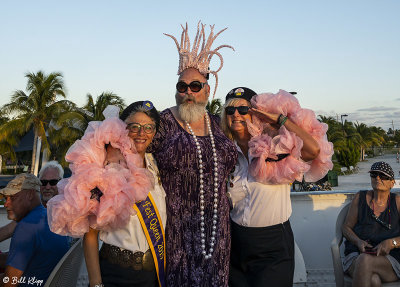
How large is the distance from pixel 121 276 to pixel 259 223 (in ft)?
3.12

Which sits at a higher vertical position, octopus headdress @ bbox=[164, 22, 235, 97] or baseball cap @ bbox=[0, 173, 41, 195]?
octopus headdress @ bbox=[164, 22, 235, 97]

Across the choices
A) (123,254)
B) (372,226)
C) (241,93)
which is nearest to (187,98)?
(241,93)

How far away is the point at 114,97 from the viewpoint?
26422 millimetres

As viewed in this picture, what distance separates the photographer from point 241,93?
2646 millimetres

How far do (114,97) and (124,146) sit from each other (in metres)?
25.1

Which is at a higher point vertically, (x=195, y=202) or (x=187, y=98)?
(x=187, y=98)

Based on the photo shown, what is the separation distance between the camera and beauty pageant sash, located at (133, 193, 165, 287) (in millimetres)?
2226

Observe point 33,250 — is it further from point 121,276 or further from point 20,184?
point 121,276

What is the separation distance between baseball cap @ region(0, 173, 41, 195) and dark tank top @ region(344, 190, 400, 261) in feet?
10.0

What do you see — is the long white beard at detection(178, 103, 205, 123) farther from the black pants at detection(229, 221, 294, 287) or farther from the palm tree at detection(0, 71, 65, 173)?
the palm tree at detection(0, 71, 65, 173)

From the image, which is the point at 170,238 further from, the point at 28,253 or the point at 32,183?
the point at 32,183

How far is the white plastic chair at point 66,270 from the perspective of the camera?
6.36ft

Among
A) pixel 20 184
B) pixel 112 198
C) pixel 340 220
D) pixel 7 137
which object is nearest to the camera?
pixel 112 198

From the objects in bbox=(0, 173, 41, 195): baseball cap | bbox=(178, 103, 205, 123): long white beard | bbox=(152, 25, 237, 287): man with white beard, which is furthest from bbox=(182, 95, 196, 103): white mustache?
bbox=(0, 173, 41, 195): baseball cap
